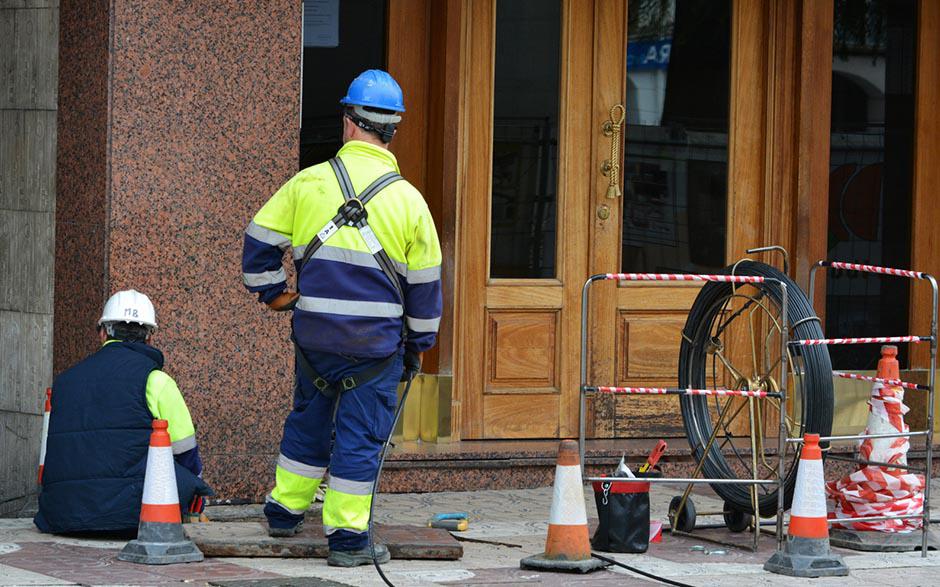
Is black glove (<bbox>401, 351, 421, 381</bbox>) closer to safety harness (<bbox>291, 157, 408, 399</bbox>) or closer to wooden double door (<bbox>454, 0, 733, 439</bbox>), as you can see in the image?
safety harness (<bbox>291, 157, 408, 399</bbox>)

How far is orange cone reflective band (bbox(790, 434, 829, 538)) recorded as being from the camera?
7207 millimetres

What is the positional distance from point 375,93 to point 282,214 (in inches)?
25.2

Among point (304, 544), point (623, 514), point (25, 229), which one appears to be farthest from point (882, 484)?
point (25, 229)

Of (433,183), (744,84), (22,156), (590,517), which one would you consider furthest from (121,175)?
(744,84)

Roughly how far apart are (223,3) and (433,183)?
1783 millimetres

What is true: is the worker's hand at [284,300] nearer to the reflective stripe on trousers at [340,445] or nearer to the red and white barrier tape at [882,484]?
the reflective stripe on trousers at [340,445]

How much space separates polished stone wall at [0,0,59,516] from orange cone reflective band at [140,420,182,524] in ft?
7.16

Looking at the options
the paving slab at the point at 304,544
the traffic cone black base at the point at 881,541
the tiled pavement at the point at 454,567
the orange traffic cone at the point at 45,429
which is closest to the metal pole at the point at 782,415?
the tiled pavement at the point at 454,567

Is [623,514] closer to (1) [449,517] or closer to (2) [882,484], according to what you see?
(1) [449,517]

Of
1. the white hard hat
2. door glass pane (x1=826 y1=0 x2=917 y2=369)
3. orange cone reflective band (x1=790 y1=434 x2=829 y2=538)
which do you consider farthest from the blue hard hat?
door glass pane (x1=826 y1=0 x2=917 y2=369)

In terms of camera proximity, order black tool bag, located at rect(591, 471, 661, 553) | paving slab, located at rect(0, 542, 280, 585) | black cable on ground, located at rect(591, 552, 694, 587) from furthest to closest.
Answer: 1. black tool bag, located at rect(591, 471, 661, 553)
2. black cable on ground, located at rect(591, 552, 694, 587)
3. paving slab, located at rect(0, 542, 280, 585)

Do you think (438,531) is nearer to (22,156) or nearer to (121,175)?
(121,175)

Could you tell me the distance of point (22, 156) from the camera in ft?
29.9

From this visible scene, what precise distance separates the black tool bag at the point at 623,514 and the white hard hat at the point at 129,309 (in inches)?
85.9
